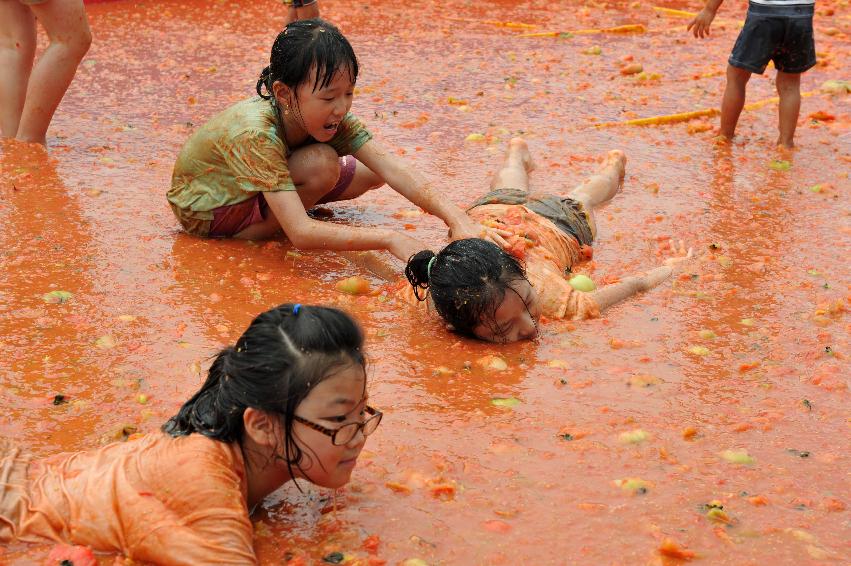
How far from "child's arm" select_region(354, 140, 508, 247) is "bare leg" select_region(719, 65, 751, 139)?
114 inches

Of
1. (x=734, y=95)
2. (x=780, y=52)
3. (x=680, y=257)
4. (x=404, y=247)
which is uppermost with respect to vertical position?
(x=780, y=52)

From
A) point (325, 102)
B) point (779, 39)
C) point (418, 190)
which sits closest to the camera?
point (325, 102)

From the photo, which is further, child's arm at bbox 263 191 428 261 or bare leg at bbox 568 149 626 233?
bare leg at bbox 568 149 626 233

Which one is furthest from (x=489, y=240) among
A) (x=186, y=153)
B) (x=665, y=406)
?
(x=186, y=153)

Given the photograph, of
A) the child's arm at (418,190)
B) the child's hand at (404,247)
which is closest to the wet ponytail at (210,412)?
the child's hand at (404,247)

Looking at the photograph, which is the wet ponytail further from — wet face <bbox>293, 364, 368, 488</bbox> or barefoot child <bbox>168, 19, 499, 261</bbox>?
barefoot child <bbox>168, 19, 499, 261</bbox>

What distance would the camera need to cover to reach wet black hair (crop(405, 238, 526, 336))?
4.06 meters

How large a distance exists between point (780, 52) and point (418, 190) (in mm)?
3263

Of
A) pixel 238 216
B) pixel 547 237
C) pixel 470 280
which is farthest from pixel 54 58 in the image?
pixel 470 280

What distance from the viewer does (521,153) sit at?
6312 mm

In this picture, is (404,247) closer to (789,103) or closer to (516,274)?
(516,274)

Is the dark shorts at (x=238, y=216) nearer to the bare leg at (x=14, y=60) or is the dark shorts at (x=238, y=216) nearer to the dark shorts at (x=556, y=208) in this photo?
the dark shorts at (x=556, y=208)

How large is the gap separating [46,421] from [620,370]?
2.15 m

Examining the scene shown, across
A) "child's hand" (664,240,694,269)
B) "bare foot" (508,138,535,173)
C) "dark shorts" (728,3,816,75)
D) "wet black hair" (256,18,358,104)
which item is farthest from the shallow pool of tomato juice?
"wet black hair" (256,18,358,104)
